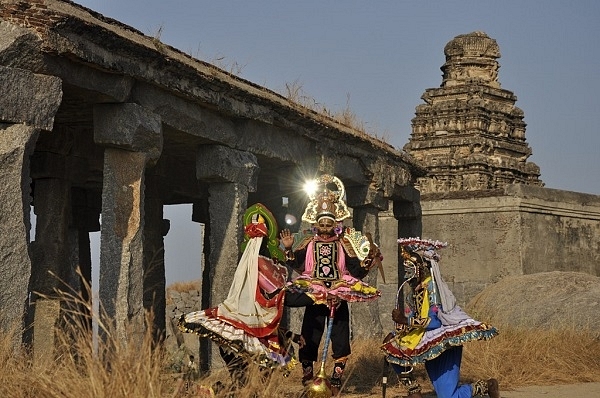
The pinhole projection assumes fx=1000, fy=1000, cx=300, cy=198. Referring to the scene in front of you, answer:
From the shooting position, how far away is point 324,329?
360 inches

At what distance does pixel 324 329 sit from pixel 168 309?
42.7ft

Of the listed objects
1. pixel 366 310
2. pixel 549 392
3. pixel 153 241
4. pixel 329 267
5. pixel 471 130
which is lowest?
pixel 549 392

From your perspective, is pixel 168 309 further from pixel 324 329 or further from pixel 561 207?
pixel 324 329

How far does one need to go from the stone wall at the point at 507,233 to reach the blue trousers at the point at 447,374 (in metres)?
9.92

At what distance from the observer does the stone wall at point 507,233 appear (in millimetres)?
18500

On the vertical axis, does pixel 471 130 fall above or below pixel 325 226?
above

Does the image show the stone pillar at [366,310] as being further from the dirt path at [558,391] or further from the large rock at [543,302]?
the dirt path at [558,391]

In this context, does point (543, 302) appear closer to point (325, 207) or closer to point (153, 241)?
point (153, 241)

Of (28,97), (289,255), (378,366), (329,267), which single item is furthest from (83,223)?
(28,97)

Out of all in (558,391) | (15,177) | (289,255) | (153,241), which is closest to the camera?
(15,177)

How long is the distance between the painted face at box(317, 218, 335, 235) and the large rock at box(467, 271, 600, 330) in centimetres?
531

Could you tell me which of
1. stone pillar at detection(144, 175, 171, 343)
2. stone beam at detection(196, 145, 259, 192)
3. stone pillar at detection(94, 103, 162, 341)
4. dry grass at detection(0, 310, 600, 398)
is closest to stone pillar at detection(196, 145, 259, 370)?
stone beam at detection(196, 145, 259, 192)

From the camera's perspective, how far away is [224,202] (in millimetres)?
11125

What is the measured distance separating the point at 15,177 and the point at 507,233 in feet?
40.6
